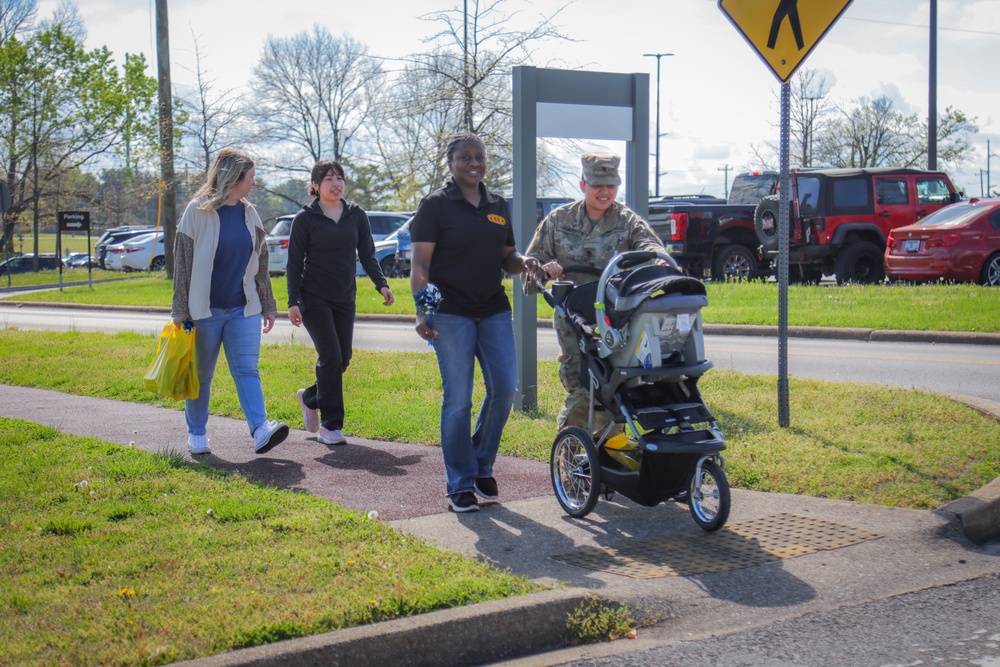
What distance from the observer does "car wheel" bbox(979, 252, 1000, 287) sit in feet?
61.8

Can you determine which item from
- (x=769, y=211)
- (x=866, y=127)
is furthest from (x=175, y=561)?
(x=866, y=127)

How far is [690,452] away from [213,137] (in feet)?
131

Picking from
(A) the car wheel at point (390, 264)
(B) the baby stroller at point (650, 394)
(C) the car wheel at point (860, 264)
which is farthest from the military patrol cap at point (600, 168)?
(A) the car wheel at point (390, 264)

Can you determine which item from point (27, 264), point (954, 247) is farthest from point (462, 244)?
point (27, 264)

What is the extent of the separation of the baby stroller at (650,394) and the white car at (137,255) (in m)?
39.8

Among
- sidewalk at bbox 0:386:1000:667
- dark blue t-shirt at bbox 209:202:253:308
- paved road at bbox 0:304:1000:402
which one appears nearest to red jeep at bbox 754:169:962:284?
paved road at bbox 0:304:1000:402

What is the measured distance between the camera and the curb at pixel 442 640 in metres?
3.65

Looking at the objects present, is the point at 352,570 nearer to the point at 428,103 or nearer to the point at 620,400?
the point at 620,400

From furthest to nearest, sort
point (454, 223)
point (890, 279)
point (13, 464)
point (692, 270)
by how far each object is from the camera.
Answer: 1. point (692, 270)
2. point (890, 279)
3. point (13, 464)
4. point (454, 223)

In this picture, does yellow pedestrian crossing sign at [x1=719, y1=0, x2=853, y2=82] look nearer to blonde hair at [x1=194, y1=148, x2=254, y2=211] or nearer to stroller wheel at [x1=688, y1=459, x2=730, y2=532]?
stroller wheel at [x1=688, y1=459, x2=730, y2=532]

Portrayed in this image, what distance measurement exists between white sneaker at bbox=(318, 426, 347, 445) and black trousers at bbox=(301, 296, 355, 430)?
3 centimetres

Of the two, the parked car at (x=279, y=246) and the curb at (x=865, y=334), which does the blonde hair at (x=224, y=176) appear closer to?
the curb at (x=865, y=334)

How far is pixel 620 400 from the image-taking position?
531 centimetres

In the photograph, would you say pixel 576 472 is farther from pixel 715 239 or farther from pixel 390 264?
pixel 390 264
